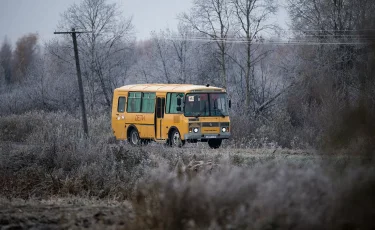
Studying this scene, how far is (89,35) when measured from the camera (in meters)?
66.7

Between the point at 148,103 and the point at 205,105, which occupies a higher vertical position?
the point at 148,103

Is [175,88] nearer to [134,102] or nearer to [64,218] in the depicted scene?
[134,102]

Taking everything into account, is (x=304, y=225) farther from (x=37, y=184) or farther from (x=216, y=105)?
(x=216, y=105)

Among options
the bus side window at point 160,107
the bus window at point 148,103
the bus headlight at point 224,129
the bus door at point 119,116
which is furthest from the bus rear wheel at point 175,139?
the bus door at point 119,116

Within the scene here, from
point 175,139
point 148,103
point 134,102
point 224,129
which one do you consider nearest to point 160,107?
point 148,103

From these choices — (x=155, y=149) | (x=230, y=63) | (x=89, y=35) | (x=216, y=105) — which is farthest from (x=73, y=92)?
(x=155, y=149)

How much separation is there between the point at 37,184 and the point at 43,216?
1016 cm

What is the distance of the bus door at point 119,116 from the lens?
3590 cm

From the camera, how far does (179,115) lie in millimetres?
32375

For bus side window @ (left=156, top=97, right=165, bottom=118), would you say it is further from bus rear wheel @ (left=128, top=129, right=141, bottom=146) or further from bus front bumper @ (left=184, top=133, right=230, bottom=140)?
bus front bumper @ (left=184, top=133, right=230, bottom=140)

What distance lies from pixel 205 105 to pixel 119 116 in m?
5.27

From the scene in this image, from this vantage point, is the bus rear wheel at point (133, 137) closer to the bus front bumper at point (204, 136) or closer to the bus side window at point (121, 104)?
the bus side window at point (121, 104)

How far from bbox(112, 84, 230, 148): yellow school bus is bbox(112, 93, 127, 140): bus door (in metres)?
0.56

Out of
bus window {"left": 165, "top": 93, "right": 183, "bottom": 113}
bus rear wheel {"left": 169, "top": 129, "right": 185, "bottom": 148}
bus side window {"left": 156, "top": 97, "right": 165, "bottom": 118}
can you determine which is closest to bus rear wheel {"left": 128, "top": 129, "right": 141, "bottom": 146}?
bus side window {"left": 156, "top": 97, "right": 165, "bottom": 118}
